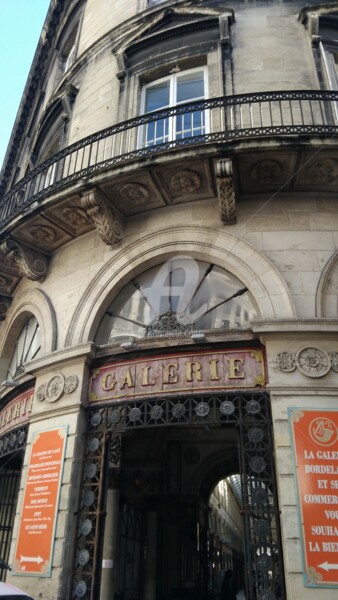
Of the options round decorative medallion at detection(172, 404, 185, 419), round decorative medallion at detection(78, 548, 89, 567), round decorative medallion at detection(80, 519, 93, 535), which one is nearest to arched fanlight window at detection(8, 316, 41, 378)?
round decorative medallion at detection(80, 519, 93, 535)

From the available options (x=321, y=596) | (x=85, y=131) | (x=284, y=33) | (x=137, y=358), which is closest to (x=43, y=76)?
(x=85, y=131)

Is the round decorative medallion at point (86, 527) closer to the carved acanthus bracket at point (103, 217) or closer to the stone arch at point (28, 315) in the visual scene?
the stone arch at point (28, 315)

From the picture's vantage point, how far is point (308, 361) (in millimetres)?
7223

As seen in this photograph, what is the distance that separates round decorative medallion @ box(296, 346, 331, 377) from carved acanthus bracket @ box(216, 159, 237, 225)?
275cm

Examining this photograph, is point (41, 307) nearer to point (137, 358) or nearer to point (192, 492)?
point (137, 358)

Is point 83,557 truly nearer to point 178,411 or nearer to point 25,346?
point 178,411

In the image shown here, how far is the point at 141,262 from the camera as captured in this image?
359 inches

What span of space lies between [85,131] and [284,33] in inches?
196

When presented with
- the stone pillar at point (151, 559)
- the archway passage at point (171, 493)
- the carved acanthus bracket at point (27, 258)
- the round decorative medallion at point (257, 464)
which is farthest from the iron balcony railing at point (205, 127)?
the stone pillar at point (151, 559)

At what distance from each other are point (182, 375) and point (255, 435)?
1500mm

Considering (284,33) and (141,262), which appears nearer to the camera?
(141,262)

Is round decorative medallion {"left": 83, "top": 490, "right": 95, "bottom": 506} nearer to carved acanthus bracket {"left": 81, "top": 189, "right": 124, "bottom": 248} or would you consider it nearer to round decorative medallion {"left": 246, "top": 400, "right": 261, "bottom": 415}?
round decorative medallion {"left": 246, "top": 400, "right": 261, "bottom": 415}

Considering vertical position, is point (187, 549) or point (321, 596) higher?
point (187, 549)

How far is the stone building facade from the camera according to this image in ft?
23.1
